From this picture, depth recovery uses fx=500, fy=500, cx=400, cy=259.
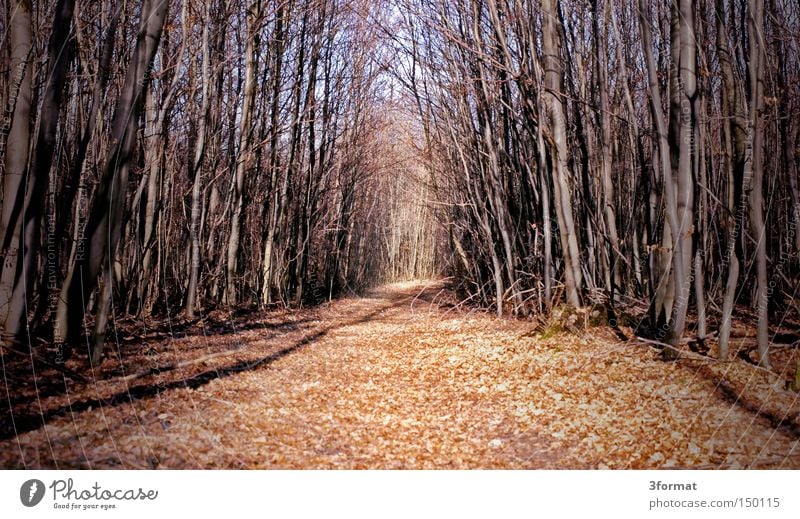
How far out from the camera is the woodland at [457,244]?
12.2 feet

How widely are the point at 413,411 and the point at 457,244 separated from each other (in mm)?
7491

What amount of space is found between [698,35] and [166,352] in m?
7.83

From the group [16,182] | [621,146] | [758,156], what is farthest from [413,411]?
[621,146]

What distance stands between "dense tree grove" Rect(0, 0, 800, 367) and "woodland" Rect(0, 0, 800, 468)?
56 mm

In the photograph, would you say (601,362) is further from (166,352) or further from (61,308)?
(61,308)

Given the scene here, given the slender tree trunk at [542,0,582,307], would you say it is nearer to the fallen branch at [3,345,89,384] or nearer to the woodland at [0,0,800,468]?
the woodland at [0,0,800,468]

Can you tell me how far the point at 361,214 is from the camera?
67.0 ft

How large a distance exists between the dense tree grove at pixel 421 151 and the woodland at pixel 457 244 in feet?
0.18

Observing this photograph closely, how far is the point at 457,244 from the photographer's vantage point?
466 inches

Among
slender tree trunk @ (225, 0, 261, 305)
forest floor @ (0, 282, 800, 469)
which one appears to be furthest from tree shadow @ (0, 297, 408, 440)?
slender tree trunk @ (225, 0, 261, 305)

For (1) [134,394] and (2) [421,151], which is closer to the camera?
(1) [134,394]

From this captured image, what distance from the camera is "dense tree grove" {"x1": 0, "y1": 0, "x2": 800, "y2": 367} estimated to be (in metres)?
4.93

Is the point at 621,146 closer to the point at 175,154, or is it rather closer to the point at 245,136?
the point at 245,136
